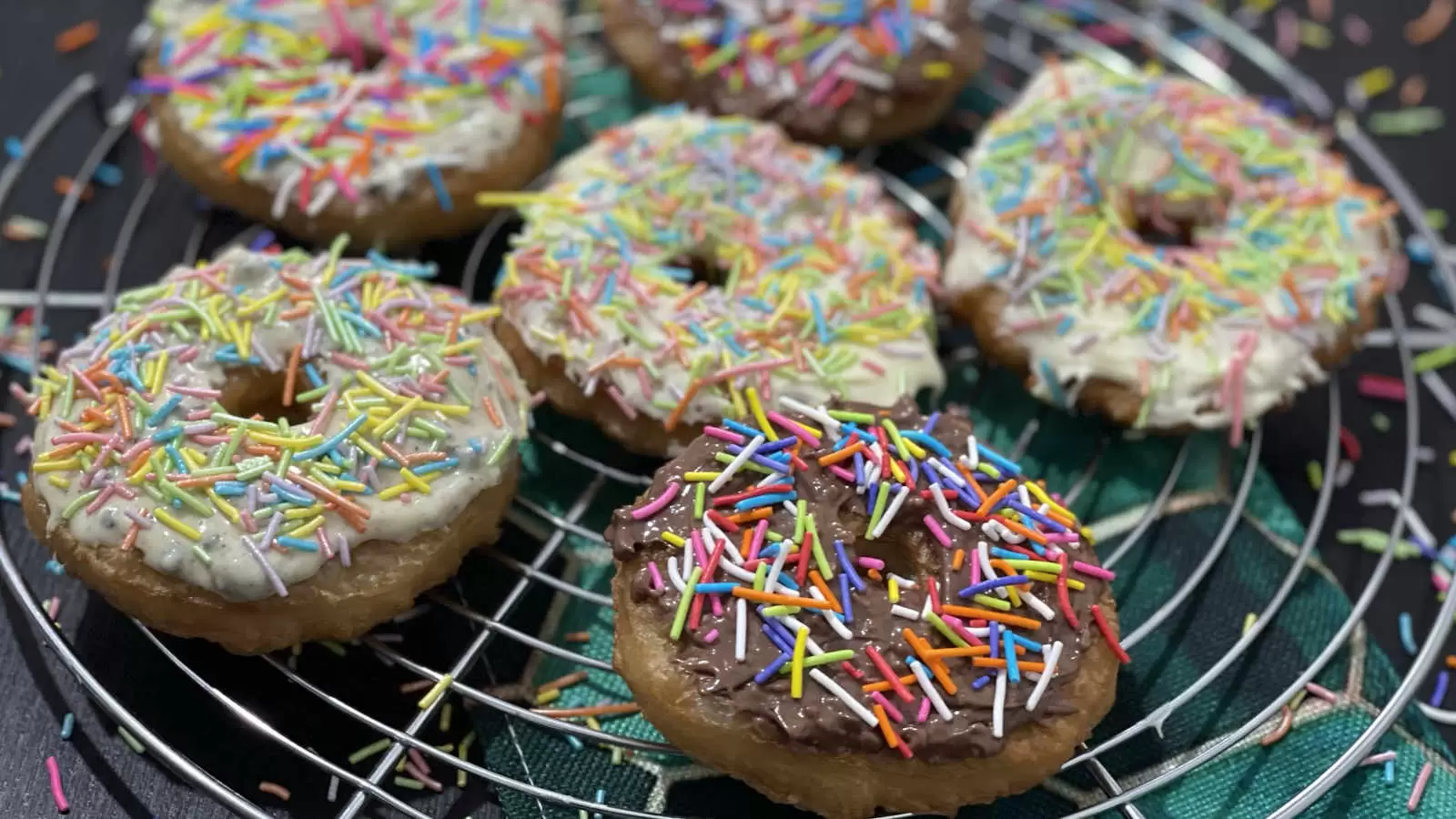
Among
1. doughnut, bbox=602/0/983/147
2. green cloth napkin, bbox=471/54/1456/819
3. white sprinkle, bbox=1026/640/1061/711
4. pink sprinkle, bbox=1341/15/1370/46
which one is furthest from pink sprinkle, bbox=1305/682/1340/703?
pink sprinkle, bbox=1341/15/1370/46

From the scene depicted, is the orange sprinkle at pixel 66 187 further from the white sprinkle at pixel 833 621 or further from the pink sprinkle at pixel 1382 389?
the pink sprinkle at pixel 1382 389

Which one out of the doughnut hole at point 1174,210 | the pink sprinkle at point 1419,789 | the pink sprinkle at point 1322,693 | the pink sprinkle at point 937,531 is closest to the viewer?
the pink sprinkle at point 937,531

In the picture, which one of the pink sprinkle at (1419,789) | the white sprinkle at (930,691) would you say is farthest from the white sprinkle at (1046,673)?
the pink sprinkle at (1419,789)

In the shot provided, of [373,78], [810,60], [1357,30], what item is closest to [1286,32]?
[1357,30]

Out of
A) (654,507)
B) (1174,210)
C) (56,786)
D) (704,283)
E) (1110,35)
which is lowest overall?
(56,786)

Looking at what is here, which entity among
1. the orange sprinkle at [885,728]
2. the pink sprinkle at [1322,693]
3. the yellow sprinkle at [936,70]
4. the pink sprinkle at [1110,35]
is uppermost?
the yellow sprinkle at [936,70]

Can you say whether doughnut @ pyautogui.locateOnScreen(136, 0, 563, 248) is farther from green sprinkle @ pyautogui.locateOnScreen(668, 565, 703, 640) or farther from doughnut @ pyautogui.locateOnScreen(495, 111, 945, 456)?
green sprinkle @ pyautogui.locateOnScreen(668, 565, 703, 640)

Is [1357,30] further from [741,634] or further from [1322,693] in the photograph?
[741,634]
